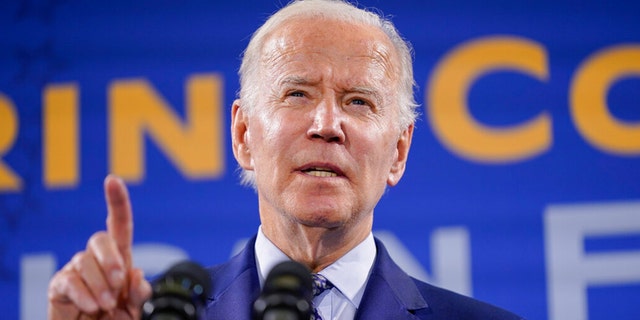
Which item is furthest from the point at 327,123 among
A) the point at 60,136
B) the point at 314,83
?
the point at 60,136

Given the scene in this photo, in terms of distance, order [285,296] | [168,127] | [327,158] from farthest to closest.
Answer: [168,127], [327,158], [285,296]

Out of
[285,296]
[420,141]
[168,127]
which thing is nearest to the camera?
[285,296]

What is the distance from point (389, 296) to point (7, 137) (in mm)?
1992

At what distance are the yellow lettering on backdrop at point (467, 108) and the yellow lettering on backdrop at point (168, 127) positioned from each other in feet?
2.57

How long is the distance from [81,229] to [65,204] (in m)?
0.11

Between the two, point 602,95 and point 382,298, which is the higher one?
point 602,95

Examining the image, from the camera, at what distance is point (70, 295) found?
127 cm

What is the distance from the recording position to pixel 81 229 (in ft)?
10.2

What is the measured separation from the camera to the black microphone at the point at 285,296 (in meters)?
1.04

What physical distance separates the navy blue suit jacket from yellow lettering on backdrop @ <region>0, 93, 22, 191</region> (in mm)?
1563

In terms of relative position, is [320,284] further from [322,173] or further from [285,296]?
[285,296]

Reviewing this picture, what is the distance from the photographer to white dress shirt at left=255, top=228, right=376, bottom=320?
1.72 meters

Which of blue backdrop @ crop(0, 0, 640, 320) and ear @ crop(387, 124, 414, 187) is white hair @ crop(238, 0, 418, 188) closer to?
ear @ crop(387, 124, 414, 187)

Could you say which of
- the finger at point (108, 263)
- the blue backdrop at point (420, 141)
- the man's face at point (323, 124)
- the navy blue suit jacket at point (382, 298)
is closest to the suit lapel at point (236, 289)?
the navy blue suit jacket at point (382, 298)
